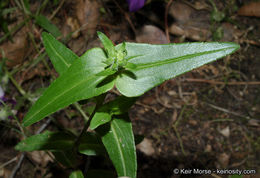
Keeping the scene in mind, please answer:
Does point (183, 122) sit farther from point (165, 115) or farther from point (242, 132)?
point (242, 132)

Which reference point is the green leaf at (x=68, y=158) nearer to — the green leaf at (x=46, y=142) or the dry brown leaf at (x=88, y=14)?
the green leaf at (x=46, y=142)

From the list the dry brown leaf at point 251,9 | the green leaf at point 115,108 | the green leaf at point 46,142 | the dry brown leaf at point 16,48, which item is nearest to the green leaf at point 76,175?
the green leaf at point 46,142

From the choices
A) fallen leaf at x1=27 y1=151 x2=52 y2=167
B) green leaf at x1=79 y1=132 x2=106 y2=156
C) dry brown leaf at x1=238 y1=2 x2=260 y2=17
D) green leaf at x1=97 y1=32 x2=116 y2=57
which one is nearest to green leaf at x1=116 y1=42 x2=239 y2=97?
green leaf at x1=97 y1=32 x2=116 y2=57

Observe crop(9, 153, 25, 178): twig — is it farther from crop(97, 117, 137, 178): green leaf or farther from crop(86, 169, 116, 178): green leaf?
crop(97, 117, 137, 178): green leaf

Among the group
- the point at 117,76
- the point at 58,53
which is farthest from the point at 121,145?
the point at 58,53

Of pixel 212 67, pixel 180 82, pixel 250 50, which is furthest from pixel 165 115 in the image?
pixel 250 50
